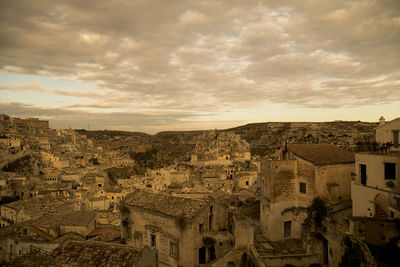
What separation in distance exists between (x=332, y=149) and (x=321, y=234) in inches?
346

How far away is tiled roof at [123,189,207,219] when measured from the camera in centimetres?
1511

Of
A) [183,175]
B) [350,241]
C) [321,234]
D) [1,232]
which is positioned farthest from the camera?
[183,175]

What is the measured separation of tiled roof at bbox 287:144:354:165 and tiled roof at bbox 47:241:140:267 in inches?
498

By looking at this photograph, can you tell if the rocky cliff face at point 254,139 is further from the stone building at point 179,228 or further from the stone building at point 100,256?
the stone building at point 100,256

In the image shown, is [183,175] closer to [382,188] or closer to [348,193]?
[348,193]

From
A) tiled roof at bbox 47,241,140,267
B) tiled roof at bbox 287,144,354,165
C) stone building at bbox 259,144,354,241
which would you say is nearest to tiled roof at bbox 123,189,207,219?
tiled roof at bbox 47,241,140,267

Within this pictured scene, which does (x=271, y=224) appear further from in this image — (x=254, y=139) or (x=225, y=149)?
(x=254, y=139)

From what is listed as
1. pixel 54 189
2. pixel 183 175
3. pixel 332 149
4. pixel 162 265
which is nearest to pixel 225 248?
pixel 162 265

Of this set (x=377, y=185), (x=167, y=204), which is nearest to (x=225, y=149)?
(x=167, y=204)

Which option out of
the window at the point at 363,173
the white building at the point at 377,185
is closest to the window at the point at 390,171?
the white building at the point at 377,185

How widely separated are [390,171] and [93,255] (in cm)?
1445

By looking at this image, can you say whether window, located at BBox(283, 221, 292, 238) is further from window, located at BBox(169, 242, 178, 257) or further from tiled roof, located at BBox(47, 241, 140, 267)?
tiled roof, located at BBox(47, 241, 140, 267)

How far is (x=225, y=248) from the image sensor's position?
585 inches

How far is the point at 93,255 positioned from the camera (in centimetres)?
1212
